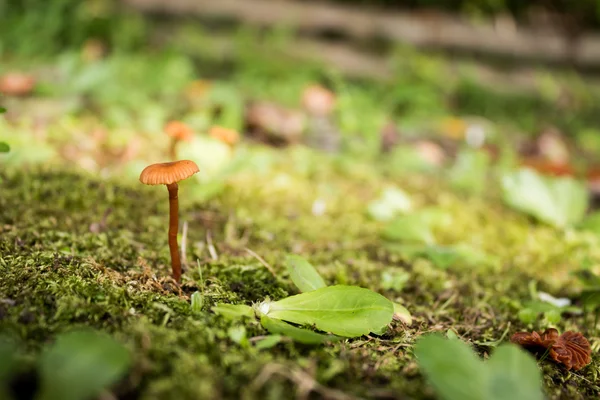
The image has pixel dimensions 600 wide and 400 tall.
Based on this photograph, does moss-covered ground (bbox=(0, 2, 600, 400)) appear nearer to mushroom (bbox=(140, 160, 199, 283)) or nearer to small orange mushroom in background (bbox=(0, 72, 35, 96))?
small orange mushroom in background (bbox=(0, 72, 35, 96))

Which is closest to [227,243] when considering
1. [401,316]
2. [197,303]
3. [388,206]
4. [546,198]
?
[197,303]

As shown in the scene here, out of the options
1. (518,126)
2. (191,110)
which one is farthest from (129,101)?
(518,126)

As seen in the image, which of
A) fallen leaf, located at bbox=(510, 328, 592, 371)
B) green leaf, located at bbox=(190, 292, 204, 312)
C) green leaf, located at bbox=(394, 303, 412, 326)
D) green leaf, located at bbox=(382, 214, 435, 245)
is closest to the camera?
green leaf, located at bbox=(190, 292, 204, 312)

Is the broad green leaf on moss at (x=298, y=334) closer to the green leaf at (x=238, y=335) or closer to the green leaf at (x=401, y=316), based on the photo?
the green leaf at (x=238, y=335)

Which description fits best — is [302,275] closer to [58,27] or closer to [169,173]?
[169,173]

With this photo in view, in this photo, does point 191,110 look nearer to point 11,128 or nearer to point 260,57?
point 11,128

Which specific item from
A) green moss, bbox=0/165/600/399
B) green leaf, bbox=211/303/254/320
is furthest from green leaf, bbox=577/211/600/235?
green leaf, bbox=211/303/254/320
